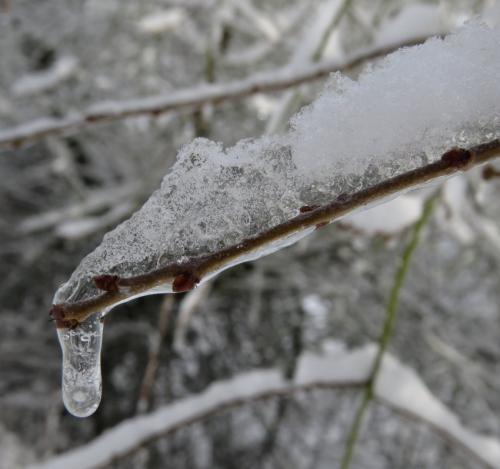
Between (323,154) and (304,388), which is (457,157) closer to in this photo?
(323,154)

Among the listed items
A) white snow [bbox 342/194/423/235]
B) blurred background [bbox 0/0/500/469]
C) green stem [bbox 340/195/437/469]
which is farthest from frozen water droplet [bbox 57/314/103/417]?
blurred background [bbox 0/0/500/469]

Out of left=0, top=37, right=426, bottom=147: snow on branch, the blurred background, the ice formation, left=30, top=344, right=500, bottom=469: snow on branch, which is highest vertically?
the blurred background

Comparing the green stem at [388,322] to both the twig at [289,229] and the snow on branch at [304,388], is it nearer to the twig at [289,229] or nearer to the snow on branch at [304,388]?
the snow on branch at [304,388]

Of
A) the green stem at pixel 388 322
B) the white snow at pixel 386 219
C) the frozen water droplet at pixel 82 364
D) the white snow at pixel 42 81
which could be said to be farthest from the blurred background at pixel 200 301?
the frozen water droplet at pixel 82 364

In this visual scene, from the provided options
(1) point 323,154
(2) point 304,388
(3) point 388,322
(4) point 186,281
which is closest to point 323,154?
(1) point 323,154

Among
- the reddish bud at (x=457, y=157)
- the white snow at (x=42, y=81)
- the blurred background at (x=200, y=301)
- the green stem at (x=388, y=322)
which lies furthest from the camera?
the blurred background at (x=200, y=301)

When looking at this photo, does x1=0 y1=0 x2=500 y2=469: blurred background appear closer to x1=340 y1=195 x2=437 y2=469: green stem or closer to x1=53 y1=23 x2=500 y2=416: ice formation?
x1=340 y1=195 x2=437 y2=469: green stem
